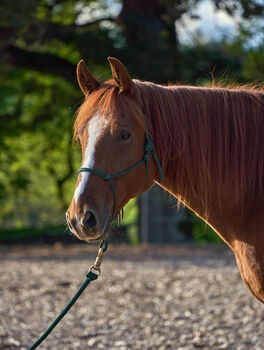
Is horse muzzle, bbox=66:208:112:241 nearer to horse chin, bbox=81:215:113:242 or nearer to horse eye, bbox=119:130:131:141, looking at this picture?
horse chin, bbox=81:215:113:242

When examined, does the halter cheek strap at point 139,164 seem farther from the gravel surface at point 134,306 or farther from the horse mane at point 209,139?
the gravel surface at point 134,306

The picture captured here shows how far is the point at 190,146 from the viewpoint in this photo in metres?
2.61

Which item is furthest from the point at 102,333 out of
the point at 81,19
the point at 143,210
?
the point at 81,19

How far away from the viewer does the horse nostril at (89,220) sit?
89.7 inches

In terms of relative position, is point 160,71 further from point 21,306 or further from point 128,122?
point 128,122

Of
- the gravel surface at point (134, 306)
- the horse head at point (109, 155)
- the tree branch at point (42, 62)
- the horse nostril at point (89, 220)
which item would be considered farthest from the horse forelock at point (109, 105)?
the tree branch at point (42, 62)

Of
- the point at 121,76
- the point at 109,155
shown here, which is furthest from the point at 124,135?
the point at 121,76

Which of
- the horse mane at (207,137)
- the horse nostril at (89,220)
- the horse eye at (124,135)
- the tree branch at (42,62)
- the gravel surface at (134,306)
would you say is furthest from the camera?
the tree branch at (42,62)

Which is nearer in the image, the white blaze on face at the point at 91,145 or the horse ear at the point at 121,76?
the white blaze on face at the point at 91,145

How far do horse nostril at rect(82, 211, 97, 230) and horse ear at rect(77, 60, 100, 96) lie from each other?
28.1 inches

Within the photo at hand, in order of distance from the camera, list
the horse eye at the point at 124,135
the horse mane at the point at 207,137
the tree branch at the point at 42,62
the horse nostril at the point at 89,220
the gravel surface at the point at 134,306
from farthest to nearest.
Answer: the tree branch at the point at 42,62, the gravel surface at the point at 134,306, the horse mane at the point at 207,137, the horse eye at the point at 124,135, the horse nostril at the point at 89,220

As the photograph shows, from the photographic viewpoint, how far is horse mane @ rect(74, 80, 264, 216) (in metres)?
2.57

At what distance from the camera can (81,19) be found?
1375cm

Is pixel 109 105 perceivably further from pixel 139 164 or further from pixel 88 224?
pixel 88 224
